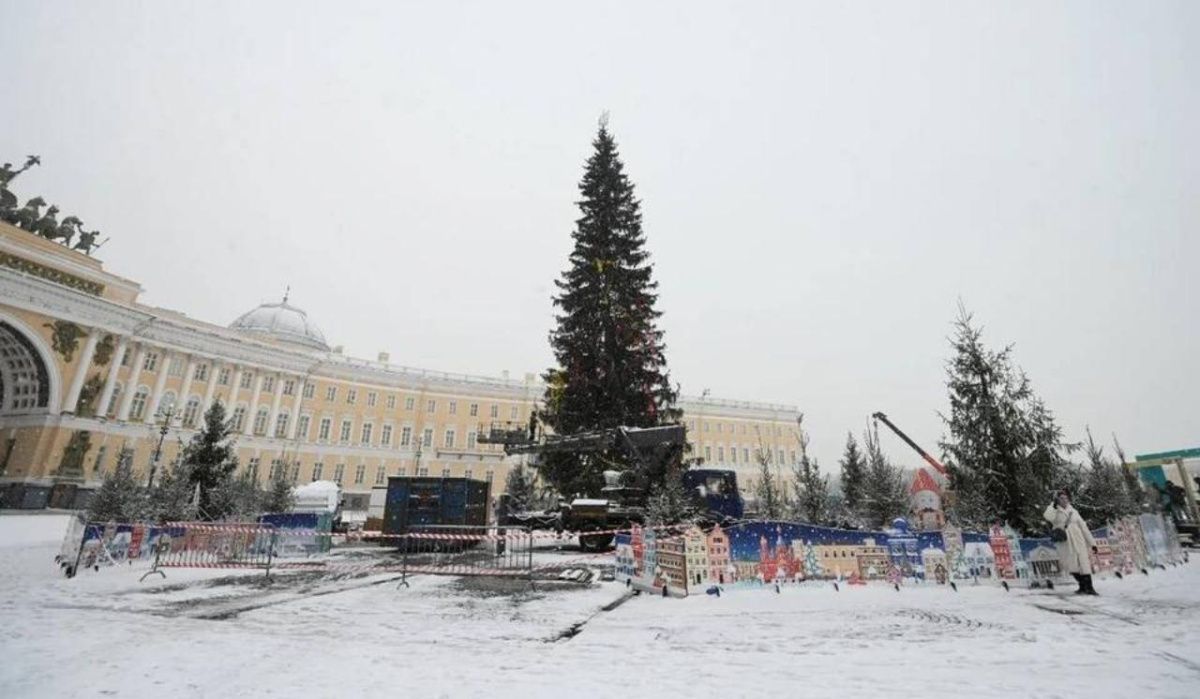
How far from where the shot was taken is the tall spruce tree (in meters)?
22.0

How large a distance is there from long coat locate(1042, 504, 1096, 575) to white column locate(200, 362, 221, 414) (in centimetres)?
5759

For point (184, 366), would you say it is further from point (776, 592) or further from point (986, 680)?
point (986, 680)

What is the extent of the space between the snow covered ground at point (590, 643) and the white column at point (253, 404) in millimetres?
45797

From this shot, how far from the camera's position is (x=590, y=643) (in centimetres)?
557

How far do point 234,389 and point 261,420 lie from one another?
389 cm

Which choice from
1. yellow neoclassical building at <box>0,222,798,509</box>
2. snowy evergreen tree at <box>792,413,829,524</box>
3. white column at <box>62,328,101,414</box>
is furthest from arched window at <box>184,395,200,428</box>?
snowy evergreen tree at <box>792,413,829,524</box>

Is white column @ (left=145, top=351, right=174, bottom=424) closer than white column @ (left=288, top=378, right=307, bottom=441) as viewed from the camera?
Yes

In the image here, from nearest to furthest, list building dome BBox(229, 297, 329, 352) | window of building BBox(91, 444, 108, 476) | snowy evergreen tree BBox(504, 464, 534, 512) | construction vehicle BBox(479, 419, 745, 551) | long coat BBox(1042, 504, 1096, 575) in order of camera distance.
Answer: long coat BBox(1042, 504, 1096, 575)
construction vehicle BBox(479, 419, 745, 551)
snowy evergreen tree BBox(504, 464, 534, 512)
window of building BBox(91, 444, 108, 476)
building dome BBox(229, 297, 329, 352)

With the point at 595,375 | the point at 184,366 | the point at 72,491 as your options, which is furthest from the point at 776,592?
the point at 184,366

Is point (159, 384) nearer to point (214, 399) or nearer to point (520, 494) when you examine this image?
point (214, 399)

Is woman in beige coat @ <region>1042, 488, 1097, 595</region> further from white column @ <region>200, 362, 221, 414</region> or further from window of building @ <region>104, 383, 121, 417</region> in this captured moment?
white column @ <region>200, 362, 221, 414</region>

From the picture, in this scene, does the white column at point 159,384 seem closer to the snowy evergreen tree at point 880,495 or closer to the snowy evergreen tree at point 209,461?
the snowy evergreen tree at point 209,461

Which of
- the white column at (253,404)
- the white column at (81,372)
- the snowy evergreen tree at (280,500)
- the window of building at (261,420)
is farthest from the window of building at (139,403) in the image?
the snowy evergreen tree at (280,500)

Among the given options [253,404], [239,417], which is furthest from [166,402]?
[253,404]
